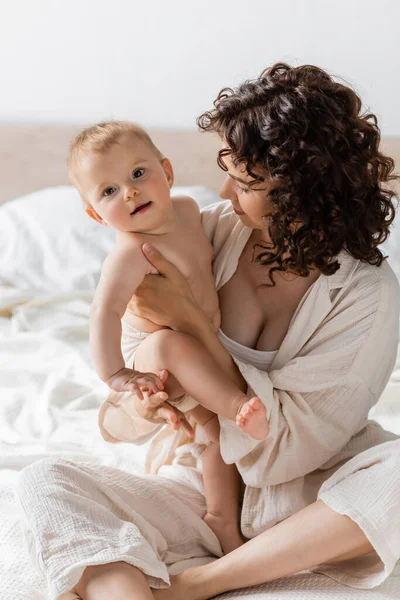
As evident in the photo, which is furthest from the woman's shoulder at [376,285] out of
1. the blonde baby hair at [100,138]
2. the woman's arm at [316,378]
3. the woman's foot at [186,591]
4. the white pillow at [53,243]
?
the white pillow at [53,243]

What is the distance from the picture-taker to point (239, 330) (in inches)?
59.2

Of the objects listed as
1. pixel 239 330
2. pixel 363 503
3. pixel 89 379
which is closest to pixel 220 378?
pixel 239 330

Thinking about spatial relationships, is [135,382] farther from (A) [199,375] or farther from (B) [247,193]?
(B) [247,193]

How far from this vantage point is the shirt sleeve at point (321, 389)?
1403mm

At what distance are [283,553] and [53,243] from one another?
5.49 feet

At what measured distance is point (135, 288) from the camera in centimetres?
142

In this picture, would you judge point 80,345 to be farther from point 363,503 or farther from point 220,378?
point 363,503

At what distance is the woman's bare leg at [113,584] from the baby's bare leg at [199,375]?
0.28 metres

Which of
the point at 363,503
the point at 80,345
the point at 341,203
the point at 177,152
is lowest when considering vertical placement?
the point at 80,345

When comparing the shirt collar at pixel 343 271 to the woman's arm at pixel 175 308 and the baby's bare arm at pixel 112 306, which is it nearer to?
the woman's arm at pixel 175 308

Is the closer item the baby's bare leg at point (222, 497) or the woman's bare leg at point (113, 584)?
the woman's bare leg at point (113, 584)

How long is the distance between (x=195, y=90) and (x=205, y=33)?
8.0 inches

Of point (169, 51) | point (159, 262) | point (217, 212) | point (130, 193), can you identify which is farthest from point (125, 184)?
point (169, 51)

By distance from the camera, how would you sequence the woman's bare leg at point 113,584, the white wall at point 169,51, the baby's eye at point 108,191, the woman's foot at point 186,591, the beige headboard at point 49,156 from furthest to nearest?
the beige headboard at point 49,156 → the white wall at point 169,51 → the baby's eye at point 108,191 → the woman's foot at point 186,591 → the woman's bare leg at point 113,584
